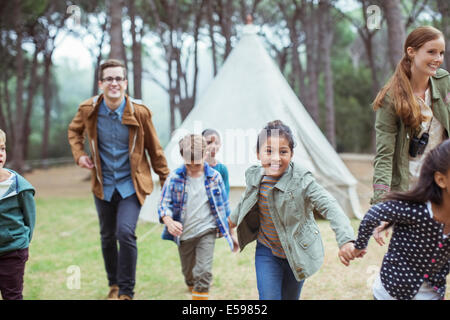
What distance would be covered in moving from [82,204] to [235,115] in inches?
179

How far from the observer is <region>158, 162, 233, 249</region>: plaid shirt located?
3465 mm

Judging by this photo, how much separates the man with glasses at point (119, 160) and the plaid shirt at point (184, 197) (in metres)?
0.44

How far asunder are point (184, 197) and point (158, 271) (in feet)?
6.24

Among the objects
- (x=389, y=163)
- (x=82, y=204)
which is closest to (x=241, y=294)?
(x=389, y=163)

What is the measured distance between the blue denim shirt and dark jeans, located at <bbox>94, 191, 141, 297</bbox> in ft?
0.30

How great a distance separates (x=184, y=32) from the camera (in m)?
23.2

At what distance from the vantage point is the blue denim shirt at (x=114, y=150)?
12.6 feet

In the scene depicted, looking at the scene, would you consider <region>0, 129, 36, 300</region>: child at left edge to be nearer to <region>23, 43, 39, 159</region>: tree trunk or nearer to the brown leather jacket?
the brown leather jacket

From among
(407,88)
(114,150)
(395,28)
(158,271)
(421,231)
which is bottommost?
(158,271)

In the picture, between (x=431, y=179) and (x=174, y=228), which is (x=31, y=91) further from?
(x=431, y=179)

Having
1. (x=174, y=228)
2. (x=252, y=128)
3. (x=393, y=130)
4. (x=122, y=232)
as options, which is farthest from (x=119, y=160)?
(x=252, y=128)

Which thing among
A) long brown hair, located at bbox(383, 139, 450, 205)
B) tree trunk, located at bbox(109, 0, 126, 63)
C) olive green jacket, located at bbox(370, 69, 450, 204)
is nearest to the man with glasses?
olive green jacket, located at bbox(370, 69, 450, 204)

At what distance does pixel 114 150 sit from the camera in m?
3.84
